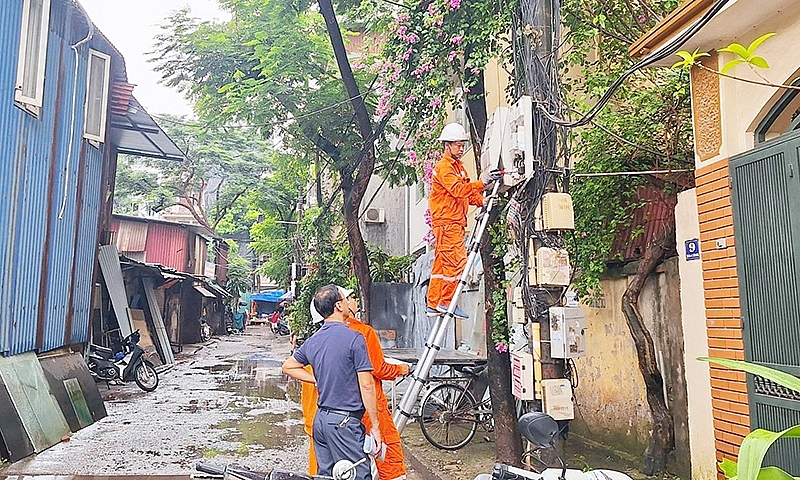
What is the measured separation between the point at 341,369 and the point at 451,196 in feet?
5.99

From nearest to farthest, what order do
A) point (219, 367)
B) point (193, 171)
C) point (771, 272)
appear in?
point (771, 272) < point (219, 367) < point (193, 171)

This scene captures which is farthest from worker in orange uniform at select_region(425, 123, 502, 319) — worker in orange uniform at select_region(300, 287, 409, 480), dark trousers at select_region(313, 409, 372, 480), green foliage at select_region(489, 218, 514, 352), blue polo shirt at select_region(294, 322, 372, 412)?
green foliage at select_region(489, 218, 514, 352)

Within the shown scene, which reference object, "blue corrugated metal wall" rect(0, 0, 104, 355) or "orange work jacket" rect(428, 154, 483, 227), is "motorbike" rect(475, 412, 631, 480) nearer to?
"orange work jacket" rect(428, 154, 483, 227)

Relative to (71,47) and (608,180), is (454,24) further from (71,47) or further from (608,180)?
(71,47)

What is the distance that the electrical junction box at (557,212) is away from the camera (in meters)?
4.86

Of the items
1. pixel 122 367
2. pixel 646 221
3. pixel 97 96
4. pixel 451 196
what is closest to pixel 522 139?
pixel 451 196

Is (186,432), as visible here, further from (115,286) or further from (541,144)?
(541,144)

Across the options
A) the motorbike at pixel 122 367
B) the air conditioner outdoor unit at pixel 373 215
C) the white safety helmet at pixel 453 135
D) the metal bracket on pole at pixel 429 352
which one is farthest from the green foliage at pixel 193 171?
the metal bracket on pole at pixel 429 352

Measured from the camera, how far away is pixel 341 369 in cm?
475

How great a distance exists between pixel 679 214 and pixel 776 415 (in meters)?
1.87

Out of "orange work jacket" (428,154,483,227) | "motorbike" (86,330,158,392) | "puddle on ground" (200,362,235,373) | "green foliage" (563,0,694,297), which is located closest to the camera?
"orange work jacket" (428,154,483,227)

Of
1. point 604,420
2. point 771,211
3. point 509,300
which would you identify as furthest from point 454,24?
point 604,420

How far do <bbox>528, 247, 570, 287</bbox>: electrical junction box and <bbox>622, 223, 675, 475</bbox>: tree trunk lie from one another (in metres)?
2.63

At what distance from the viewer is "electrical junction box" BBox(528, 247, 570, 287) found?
485 cm
